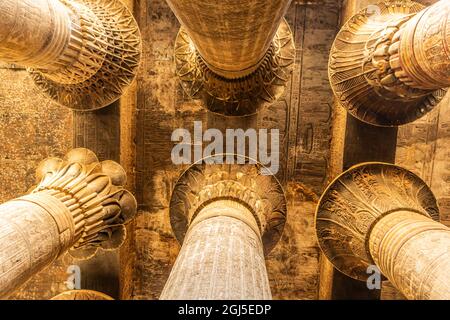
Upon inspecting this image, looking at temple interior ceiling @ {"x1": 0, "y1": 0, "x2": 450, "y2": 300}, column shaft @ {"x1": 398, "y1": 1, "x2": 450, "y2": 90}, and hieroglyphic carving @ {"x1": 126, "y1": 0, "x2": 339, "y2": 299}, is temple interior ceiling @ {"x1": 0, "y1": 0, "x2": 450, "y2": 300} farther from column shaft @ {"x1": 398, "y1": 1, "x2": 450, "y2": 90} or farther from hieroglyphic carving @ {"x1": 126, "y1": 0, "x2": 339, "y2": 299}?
column shaft @ {"x1": 398, "y1": 1, "x2": 450, "y2": 90}

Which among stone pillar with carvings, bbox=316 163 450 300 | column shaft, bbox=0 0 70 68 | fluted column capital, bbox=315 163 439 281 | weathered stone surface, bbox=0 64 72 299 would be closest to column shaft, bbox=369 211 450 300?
stone pillar with carvings, bbox=316 163 450 300

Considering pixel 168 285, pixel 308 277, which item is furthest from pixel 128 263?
pixel 168 285

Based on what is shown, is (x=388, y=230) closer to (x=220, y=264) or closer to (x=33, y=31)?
(x=220, y=264)

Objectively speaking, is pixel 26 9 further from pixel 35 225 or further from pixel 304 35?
pixel 304 35

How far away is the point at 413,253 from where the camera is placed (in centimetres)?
326

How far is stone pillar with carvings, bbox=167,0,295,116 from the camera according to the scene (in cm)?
Answer: 258

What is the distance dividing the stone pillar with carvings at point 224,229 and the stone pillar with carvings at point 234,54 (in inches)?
54.8

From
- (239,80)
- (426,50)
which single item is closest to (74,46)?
(239,80)

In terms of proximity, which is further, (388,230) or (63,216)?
(63,216)

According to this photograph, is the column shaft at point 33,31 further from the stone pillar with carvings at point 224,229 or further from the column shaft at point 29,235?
the stone pillar with carvings at point 224,229

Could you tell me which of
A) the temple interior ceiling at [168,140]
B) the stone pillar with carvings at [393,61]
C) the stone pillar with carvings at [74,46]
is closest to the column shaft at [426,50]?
the stone pillar with carvings at [393,61]

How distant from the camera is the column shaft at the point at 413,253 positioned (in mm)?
2916

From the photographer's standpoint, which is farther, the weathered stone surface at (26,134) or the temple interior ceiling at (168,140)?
the weathered stone surface at (26,134)

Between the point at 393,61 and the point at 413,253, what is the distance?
7.26ft
